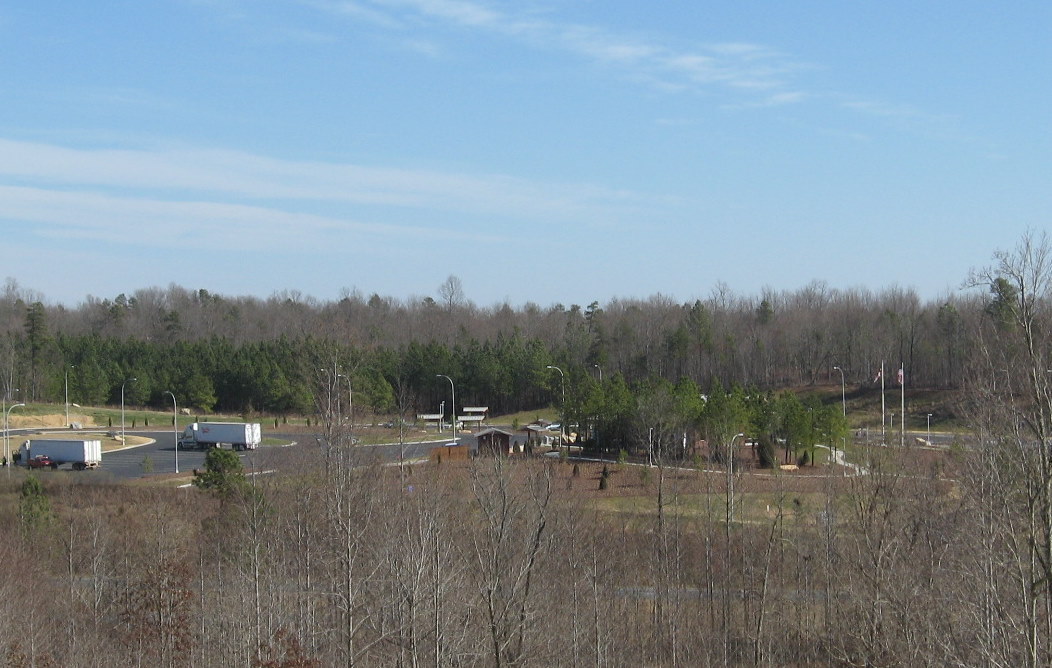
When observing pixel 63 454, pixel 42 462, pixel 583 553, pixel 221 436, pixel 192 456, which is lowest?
pixel 583 553

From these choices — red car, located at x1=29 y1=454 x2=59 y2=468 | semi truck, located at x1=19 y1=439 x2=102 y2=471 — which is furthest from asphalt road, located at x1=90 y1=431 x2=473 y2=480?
red car, located at x1=29 y1=454 x2=59 y2=468

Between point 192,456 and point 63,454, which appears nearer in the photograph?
point 63,454

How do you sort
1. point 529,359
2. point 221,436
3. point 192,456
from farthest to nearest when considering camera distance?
1. point 529,359
2. point 221,436
3. point 192,456

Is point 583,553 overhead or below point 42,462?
below

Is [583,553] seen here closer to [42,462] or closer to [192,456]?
[192,456]

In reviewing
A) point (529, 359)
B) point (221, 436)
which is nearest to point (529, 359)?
point (529, 359)

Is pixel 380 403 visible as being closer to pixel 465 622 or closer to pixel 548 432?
pixel 548 432

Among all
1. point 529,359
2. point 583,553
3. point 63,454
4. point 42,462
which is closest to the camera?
point 583,553
